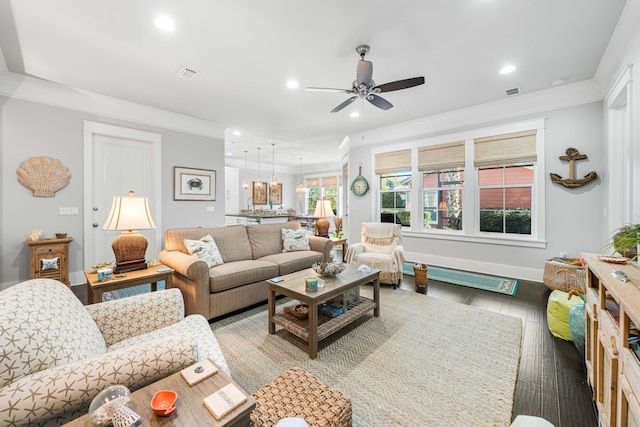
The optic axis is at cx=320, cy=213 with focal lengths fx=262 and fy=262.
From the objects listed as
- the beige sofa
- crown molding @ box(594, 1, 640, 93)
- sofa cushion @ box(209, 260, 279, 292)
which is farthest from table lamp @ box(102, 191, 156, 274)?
crown molding @ box(594, 1, 640, 93)

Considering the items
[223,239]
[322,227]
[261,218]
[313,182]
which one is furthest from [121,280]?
[313,182]

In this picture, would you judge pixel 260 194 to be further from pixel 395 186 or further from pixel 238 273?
pixel 238 273

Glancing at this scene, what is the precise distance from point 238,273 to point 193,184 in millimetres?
2996

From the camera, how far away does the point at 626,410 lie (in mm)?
1023

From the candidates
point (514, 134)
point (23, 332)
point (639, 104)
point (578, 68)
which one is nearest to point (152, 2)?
point (23, 332)

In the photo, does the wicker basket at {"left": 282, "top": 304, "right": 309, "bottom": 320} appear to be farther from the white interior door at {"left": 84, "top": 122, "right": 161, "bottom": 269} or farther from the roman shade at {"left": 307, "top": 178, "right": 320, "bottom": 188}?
the roman shade at {"left": 307, "top": 178, "right": 320, "bottom": 188}

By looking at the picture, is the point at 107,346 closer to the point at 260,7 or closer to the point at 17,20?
the point at 260,7

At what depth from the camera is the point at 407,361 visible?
6.75 feet

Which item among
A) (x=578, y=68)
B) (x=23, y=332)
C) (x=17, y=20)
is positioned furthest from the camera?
(x=578, y=68)

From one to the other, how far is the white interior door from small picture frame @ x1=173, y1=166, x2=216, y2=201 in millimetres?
325

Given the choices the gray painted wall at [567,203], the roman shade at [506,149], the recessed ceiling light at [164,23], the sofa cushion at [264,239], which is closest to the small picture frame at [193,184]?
the sofa cushion at [264,239]

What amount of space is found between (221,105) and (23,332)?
4.14 m

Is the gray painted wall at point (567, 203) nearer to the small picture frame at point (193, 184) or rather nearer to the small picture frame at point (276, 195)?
the small picture frame at point (193, 184)

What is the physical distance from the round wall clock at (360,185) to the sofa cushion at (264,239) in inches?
99.2
